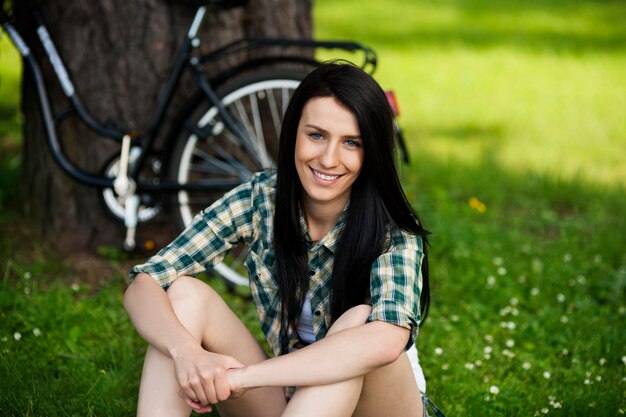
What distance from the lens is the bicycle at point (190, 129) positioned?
327cm

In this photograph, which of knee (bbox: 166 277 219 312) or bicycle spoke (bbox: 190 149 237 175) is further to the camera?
bicycle spoke (bbox: 190 149 237 175)

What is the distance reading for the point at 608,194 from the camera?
467 centimetres

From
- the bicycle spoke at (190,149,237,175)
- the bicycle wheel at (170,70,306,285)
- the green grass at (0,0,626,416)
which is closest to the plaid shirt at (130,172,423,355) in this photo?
the green grass at (0,0,626,416)

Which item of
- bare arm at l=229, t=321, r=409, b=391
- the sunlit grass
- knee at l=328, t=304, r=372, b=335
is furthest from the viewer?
the sunlit grass

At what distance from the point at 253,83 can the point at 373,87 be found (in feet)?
4.05

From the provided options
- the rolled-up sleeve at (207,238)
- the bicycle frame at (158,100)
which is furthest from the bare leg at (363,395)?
the bicycle frame at (158,100)

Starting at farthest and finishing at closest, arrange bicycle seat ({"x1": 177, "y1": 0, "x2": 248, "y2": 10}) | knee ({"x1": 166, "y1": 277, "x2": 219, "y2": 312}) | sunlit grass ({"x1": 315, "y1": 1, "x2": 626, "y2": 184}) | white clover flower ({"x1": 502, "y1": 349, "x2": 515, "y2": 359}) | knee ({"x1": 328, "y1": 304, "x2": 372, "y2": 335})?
sunlit grass ({"x1": 315, "y1": 1, "x2": 626, "y2": 184})
bicycle seat ({"x1": 177, "y1": 0, "x2": 248, "y2": 10})
white clover flower ({"x1": 502, "y1": 349, "x2": 515, "y2": 359})
knee ({"x1": 166, "y1": 277, "x2": 219, "y2": 312})
knee ({"x1": 328, "y1": 304, "x2": 372, "y2": 335})

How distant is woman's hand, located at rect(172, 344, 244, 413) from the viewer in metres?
2.00

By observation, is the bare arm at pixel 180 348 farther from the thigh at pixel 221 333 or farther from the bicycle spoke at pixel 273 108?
the bicycle spoke at pixel 273 108

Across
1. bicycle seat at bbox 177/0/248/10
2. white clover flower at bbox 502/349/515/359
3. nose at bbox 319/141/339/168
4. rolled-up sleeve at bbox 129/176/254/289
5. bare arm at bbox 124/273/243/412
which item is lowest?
white clover flower at bbox 502/349/515/359

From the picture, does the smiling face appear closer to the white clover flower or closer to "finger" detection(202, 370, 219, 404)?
"finger" detection(202, 370, 219, 404)

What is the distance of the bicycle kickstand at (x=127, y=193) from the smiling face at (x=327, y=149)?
51.3 inches

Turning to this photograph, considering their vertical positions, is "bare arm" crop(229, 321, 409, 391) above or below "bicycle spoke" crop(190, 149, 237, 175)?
above

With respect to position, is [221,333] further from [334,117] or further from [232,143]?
[232,143]
